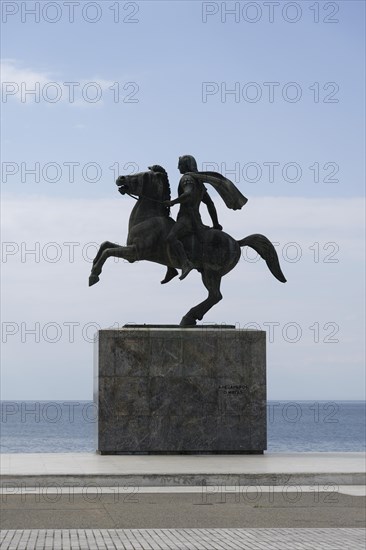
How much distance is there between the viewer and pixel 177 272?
2202cm

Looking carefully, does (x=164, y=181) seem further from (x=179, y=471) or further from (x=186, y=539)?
(x=186, y=539)

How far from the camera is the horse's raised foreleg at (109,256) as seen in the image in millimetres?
21016

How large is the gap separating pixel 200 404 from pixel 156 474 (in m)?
4.01

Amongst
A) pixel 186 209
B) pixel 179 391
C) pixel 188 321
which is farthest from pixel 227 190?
pixel 179 391

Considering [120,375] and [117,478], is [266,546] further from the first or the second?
[120,375]

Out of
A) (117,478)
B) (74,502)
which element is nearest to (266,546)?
(74,502)

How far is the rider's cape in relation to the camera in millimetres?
21500

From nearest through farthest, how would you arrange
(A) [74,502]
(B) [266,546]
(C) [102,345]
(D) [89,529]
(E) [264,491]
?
1. (B) [266,546]
2. (D) [89,529]
3. (A) [74,502]
4. (E) [264,491]
5. (C) [102,345]

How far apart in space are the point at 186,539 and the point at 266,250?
1092 centimetres

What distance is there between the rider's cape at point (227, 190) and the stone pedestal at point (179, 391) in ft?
7.77

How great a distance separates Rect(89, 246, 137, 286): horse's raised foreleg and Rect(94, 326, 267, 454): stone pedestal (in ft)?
3.78

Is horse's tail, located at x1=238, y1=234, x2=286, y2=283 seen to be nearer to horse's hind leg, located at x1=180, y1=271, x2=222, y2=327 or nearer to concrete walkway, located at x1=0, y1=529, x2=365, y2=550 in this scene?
horse's hind leg, located at x1=180, y1=271, x2=222, y2=327

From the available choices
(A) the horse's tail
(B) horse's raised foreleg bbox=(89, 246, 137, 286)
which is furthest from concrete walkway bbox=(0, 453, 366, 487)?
(A) the horse's tail

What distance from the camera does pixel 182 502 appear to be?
48.7 feet
